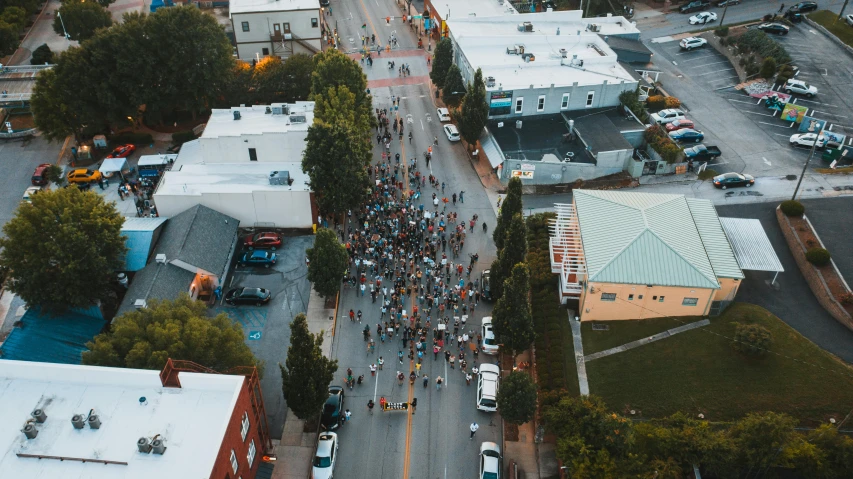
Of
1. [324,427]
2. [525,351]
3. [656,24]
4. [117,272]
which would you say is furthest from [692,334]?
[656,24]

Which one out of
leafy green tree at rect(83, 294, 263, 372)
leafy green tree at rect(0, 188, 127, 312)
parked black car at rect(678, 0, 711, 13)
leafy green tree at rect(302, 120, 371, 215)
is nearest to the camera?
leafy green tree at rect(83, 294, 263, 372)

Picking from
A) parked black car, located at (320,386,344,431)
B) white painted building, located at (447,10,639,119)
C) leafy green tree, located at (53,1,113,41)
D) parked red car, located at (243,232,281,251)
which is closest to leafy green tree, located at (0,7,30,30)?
leafy green tree, located at (53,1,113,41)

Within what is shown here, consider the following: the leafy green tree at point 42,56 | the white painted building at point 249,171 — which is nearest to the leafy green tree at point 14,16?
the leafy green tree at point 42,56

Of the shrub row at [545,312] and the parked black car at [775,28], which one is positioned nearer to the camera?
the shrub row at [545,312]

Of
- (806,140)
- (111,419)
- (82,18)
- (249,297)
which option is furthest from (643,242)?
(82,18)

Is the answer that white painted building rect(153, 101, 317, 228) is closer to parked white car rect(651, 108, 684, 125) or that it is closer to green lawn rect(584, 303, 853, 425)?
green lawn rect(584, 303, 853, 425)

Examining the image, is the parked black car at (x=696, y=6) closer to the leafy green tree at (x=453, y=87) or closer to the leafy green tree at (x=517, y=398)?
Answer: the leafy green tree at (x=453, y=87)
